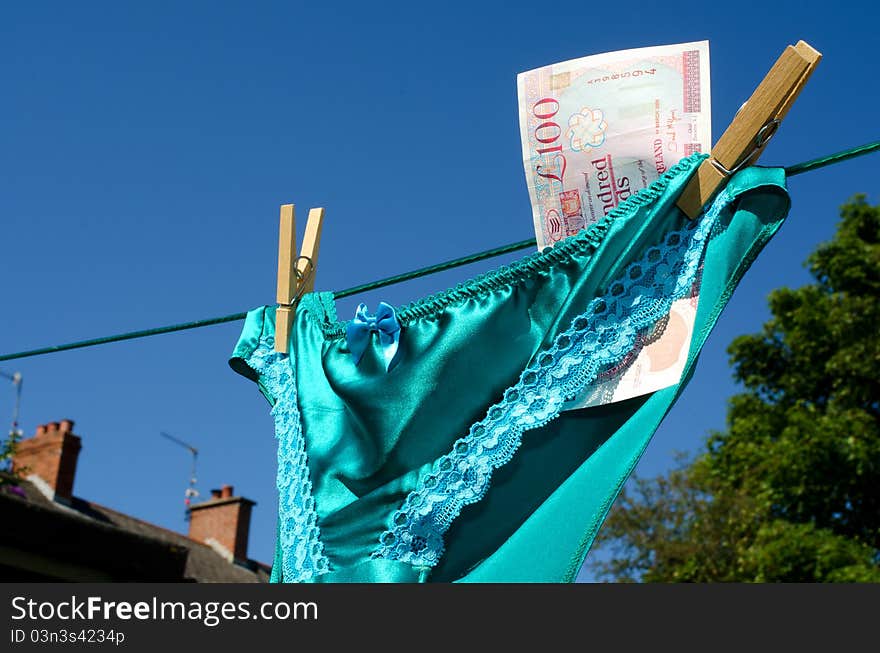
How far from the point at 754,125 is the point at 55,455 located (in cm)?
1340

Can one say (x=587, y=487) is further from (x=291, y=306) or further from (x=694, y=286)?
(x=291, y=306)

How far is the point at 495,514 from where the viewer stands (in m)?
1.81

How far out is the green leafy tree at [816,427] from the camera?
8.02m

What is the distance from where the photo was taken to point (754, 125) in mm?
1771

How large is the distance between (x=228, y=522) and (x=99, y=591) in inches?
606

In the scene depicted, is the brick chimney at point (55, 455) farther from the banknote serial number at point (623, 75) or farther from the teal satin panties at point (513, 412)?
A: the banknote serial number at point (623, 75)

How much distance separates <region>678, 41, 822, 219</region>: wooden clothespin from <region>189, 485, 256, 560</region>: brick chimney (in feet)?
50.5

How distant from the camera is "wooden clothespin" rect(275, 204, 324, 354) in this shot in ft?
7.20

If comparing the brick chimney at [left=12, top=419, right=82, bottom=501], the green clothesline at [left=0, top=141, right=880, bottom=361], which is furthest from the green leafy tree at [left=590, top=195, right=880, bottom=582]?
the brick chimney at [left=12, top=419, right=82, bottom=501]

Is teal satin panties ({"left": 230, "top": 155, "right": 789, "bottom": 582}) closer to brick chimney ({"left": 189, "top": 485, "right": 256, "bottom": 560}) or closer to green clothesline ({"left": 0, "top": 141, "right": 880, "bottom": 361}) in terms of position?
green clothesline ({"left": 0, "top": 141, "right": 880, "bottom": 361})

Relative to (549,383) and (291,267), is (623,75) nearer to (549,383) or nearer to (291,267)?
(549,383)

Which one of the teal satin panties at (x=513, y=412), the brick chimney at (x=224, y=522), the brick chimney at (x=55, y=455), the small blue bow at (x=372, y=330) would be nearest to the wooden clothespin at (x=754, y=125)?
the teal satin panties at (x=513, y=412)

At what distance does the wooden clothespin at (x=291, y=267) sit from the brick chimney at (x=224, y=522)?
14732 millimetres

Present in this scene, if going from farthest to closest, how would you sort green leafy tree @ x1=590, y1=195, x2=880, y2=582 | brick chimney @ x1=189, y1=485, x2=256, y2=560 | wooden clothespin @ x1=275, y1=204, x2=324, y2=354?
brick chimney @ x1=189, y1=485, x2=256, y2=560 → green leafy tree @ x1=590, y1=195, x2=880, y2=582 → wooden clothespin @ x1=275, y1=204, x2=324, y2=354
